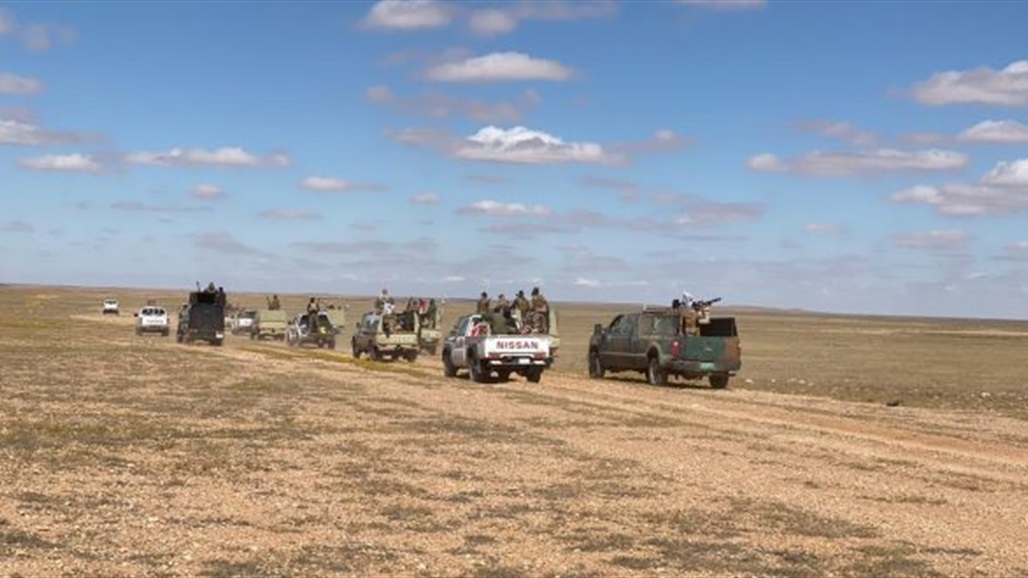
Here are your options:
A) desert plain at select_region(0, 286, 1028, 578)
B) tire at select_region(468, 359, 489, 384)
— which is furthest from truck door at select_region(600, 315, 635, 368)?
desert plain at select_region(0, 286, 1028, 578)

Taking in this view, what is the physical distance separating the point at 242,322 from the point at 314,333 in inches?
582

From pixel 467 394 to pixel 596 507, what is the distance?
15.8 meters

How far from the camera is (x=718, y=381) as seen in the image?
34.5 m

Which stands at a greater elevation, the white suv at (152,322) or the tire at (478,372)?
the white suv at (152,322)

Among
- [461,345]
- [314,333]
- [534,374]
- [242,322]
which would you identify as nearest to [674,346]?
[534,374]

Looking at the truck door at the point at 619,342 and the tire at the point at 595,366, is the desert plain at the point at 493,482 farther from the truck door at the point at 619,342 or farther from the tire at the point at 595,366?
the tire at the point at 595,366

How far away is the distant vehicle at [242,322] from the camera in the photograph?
227ft

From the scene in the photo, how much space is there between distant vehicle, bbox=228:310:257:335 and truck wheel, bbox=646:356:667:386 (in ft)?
125

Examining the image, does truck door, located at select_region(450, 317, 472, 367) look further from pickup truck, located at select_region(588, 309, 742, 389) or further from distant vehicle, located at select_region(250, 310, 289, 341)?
distant vehicle, located at select_region(250, 310, 289, 341)

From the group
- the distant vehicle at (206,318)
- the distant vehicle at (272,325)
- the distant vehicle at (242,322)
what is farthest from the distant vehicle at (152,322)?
the distant vehicle at (206,318)

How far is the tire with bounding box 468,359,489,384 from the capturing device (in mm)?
33281

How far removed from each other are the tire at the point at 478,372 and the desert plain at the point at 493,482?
8.97 feet

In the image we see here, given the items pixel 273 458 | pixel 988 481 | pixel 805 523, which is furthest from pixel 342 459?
pixel 988 481

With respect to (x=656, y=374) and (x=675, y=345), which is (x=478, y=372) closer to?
(x=656, y=374)
